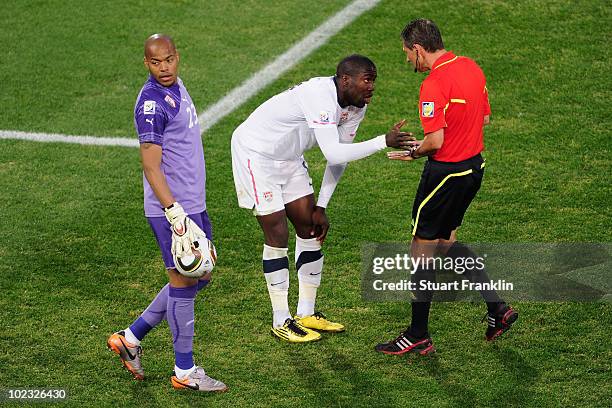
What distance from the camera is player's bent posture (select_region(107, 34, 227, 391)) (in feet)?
23.2

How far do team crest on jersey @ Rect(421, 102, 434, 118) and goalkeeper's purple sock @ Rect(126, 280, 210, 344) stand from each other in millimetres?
1876

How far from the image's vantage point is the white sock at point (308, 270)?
8.45m

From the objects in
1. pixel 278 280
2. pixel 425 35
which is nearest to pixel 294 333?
pixel 278 280

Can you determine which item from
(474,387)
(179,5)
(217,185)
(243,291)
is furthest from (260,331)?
(179,5)

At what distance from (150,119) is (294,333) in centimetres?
213

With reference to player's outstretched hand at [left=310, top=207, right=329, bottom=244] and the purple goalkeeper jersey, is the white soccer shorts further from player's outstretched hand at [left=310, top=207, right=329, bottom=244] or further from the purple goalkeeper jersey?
the purple goalkeeper jersey

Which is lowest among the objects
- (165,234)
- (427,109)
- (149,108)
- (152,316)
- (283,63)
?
(152,316)

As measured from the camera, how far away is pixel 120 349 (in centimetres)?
766

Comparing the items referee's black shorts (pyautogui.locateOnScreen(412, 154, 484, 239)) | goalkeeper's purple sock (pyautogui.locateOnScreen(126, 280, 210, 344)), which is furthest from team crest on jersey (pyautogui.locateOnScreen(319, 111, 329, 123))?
goalkeeper's purple sock (pyautogui.locateOnScreen(126, 280, 210, 344))

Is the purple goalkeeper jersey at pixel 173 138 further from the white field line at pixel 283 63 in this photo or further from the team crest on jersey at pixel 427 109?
the white field line at pixel 283 63

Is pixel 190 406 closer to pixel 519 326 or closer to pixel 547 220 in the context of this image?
pixel 519 326

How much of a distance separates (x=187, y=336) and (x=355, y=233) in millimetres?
2808

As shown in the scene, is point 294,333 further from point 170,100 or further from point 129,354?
point 170,100

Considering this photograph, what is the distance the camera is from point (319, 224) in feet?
27.2
